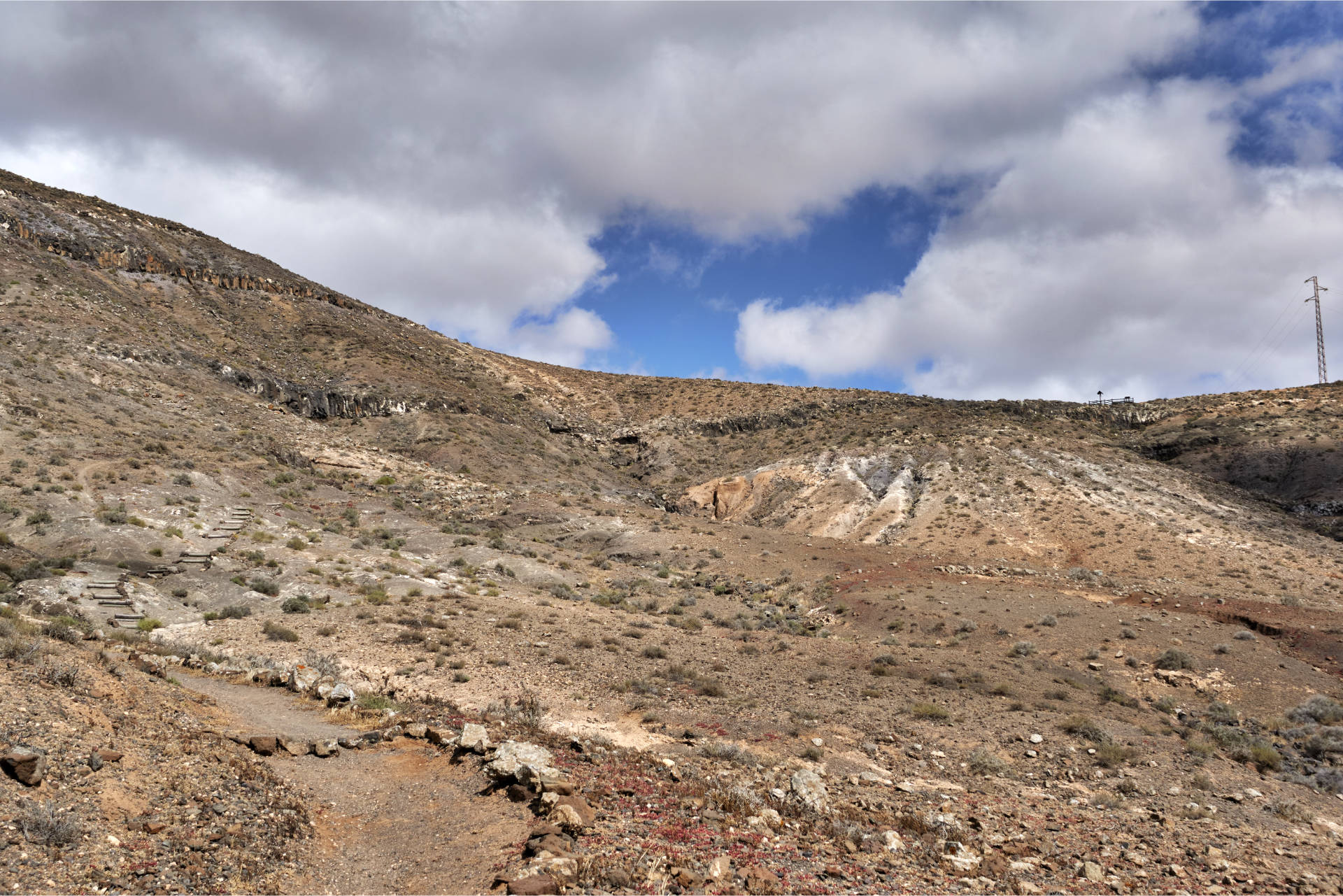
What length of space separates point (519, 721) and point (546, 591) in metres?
12.1

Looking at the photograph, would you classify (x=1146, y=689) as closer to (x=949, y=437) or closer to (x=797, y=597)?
(x=797, y=597)

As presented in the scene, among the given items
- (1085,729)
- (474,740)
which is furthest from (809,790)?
(1085,729)

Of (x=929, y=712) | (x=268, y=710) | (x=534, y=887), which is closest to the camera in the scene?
(x=534, y=887)

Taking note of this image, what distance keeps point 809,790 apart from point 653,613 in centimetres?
1330

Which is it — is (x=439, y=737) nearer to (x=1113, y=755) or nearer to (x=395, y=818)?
(x=395, y=818)

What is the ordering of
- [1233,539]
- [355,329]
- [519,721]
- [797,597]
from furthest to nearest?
[355,329] < [1233,539] < [797,597] < [519,721]

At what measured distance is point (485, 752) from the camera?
922 cm

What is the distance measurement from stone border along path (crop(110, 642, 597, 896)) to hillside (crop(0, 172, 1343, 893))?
3.3 inches

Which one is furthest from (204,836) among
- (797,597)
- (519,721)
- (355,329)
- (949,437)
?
(355,329)

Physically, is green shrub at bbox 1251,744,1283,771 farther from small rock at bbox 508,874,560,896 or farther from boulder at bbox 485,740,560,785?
small rock at bbox 508,874,560,896

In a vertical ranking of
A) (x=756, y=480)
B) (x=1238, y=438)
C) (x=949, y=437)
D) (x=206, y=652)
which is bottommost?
(x=206, y=652)

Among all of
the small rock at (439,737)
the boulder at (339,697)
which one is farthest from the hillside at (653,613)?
the boulder at (339,697)

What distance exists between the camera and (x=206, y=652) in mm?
13742

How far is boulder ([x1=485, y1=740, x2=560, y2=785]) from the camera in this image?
27.2 ft
